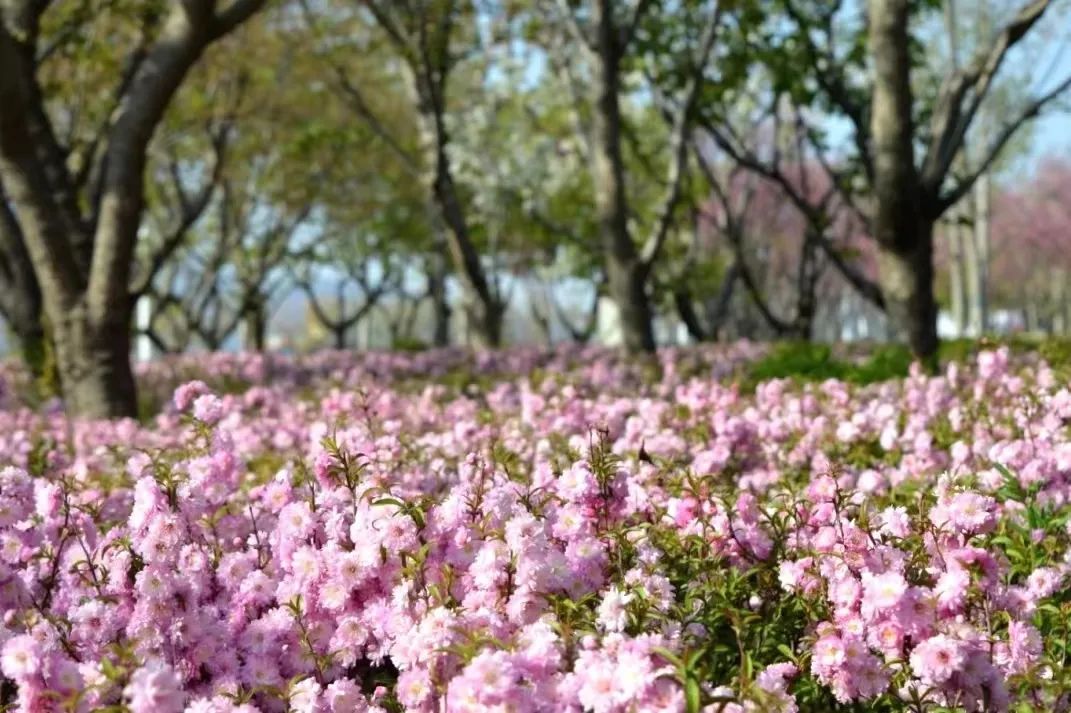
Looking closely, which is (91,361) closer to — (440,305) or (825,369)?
(825,369)

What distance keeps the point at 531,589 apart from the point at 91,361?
24.4 feet

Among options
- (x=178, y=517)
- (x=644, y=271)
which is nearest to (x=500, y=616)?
(x=178, y=517)

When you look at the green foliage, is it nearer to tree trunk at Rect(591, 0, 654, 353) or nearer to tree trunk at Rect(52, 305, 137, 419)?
tree trunk at Rect(591, 0, 654, 353)

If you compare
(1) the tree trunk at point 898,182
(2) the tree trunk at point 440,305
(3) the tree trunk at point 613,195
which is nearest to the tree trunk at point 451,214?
(3) the tree trunk at point 613,195

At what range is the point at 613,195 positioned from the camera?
12703 millimetres

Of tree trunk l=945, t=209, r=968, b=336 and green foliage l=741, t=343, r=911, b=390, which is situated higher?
tree trunk l=945, t=209, r=968, b=336

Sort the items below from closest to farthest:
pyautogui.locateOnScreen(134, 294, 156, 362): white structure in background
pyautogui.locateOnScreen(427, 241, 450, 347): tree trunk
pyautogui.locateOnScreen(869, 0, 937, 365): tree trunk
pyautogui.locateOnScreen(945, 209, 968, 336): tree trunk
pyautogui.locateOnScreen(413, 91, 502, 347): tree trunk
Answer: pyautogui.locateOnScreen(869, 0, 937, 365): tree trunk
pyautogui.locateOnScreen(413, 91, 502, 347): tree trunk
pyautogui.locateOnScreen(427, 241, 450, 347): tree trunk
pyautogui.locateOnScreen(945, 209, 968, 336): tree trunk
pyautogui.locateOnScreen(134, 294, 156, 362): white structure in background

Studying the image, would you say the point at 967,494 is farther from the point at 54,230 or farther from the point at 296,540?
the point at 54,230

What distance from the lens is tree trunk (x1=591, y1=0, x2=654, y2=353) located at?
12305 millimetres

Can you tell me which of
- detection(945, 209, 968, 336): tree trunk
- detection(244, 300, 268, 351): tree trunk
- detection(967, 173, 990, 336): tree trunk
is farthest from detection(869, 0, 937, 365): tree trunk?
detection(244, 300, 268, 351): tree trunk

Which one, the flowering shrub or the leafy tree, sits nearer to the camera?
the flowering shrub

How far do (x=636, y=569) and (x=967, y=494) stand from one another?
0.92 m

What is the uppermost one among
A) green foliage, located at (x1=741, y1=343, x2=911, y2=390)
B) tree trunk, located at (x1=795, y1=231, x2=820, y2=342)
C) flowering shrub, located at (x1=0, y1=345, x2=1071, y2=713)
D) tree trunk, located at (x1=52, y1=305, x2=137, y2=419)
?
tree trunk, located at (x1=795, y1=231, x2=820, y2=342)

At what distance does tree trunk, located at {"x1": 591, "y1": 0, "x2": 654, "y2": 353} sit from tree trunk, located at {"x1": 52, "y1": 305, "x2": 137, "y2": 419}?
5744 mm
